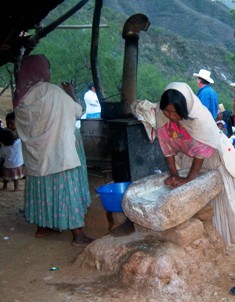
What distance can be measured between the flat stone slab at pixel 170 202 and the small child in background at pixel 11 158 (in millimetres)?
3525

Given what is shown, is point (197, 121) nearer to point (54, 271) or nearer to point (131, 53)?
point (54, 271)

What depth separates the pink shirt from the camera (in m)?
3.73

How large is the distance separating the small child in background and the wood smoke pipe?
73.1 inches

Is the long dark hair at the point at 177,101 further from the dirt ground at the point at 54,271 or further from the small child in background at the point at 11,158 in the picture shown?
the small child in background at the point at 11,158

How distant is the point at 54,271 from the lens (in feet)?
12.8

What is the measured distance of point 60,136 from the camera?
4.38 meters

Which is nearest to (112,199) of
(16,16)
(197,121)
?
(197,121)

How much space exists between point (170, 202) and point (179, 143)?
703 millimetres

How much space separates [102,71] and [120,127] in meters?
11.2

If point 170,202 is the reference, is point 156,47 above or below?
above

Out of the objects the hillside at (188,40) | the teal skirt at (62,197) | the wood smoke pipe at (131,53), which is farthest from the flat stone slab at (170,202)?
the hillside at (188,40)

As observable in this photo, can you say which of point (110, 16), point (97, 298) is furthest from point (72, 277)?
point (110, 16)

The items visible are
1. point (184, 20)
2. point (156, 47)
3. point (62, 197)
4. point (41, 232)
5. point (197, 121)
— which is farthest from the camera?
point (184, 20)

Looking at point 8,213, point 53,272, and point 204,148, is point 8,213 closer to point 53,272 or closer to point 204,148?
point 53,272
